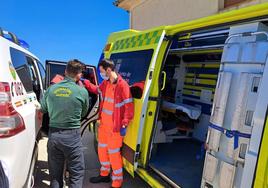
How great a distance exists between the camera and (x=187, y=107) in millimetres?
5695

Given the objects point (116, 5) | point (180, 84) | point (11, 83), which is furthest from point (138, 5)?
point (11, 83)

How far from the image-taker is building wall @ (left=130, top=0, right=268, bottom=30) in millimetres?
7424

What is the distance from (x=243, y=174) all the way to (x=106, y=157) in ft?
7.87

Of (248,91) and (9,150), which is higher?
(248,91)

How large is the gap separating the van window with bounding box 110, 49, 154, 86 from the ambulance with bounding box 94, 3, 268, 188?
1 centimetres

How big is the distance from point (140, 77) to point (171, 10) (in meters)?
6.54

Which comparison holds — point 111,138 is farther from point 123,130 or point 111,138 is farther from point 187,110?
point 187,110

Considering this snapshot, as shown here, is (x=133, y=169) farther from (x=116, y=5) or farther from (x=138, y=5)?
(x=116, y=5)

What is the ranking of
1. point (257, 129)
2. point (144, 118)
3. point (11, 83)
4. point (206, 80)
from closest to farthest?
1. point (257, 129)
2. point (11, 83)
3. point (144, 118)
4. point (206, 80)

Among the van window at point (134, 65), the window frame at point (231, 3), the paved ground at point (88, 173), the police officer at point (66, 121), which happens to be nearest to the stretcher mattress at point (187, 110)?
the van window at point (134, 65)

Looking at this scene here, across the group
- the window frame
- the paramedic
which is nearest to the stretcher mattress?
the paramedic

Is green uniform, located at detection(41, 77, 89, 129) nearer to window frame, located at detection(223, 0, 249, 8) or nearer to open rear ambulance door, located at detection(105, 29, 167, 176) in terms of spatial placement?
open rear ambulance door, located at detection(105, 29, 167, 176)

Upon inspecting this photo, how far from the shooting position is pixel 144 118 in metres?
3.49

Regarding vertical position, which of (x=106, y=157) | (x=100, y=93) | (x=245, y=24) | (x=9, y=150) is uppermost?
(x=245, y=24)
